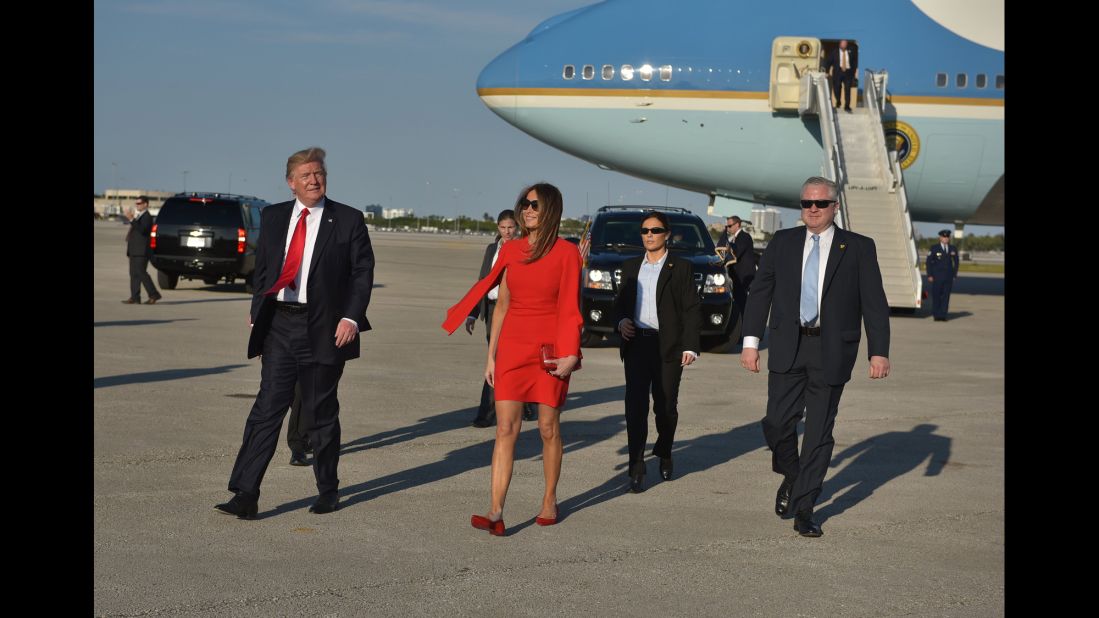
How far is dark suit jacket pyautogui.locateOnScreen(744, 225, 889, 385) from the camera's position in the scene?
725 cm

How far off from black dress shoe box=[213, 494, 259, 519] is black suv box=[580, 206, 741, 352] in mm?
9636

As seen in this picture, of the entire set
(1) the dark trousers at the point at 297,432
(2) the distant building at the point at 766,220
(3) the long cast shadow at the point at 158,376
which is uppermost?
(2) the distant building at the point at 766,220

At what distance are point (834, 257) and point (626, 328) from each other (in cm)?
166

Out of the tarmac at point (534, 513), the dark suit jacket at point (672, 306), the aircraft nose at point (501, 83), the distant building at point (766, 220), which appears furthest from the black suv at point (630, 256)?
the distant building at point (766, 220)

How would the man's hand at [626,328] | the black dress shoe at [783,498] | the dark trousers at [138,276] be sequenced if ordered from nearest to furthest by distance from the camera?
the black dress shoe at [783,498]
the man's hand at [626,328]
the dark trousers at [138,276]

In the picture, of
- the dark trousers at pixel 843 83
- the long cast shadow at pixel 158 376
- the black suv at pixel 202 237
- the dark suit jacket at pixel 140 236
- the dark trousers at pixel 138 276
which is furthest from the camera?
the dark trousers at pixel 843 83

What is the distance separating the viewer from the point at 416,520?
7.20 metres

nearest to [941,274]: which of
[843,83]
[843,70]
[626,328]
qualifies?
[843,83]

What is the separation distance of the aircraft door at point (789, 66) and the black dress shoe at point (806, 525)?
1939 centimetres

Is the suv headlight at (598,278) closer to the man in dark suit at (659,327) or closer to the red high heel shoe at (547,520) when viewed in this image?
the man in dark suit at (659,327)

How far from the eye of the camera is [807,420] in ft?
24.3

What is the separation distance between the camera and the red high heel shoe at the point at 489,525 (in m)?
6.86
